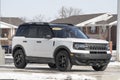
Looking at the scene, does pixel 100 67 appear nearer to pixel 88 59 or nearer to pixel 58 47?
pixel 88 59

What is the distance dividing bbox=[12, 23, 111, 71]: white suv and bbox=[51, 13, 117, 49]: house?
3574 centimetres

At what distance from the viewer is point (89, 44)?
17688mm

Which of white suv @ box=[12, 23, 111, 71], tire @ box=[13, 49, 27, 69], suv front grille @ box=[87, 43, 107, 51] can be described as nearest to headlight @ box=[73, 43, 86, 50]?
white suv @ box=[12, 23, 111, 71]

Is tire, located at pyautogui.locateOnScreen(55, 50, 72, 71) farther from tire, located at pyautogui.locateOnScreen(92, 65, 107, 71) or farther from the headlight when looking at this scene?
tire, located at pyautogui.locateOnScreen(92, 65, 107, 71)

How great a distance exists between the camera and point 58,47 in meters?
18.0

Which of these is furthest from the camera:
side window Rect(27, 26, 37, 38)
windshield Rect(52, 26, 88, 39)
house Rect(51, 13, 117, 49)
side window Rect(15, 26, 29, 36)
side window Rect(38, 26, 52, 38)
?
house Rect(51, 13, 117, 49)

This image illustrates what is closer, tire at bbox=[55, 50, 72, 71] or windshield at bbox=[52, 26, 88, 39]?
tire at bbox=[55, 50, 72, 71]

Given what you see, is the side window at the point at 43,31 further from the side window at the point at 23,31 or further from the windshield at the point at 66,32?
the side window at the point at 23,31

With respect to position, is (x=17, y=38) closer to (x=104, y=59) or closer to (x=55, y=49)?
(x=55, y=49)

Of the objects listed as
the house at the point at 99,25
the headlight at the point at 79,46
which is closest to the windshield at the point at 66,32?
the headlight at the point at 79,46

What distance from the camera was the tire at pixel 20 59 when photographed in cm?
1966

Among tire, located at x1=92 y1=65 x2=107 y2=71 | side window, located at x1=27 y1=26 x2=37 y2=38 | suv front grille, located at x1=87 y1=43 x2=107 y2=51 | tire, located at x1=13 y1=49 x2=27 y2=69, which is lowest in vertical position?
tire, located at x1=92 y1=65 x2=107 y2=71

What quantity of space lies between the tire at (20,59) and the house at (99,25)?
117ft

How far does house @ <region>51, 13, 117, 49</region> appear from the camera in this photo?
5831cm
